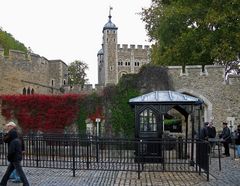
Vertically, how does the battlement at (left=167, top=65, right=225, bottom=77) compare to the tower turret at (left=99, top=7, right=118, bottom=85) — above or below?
below

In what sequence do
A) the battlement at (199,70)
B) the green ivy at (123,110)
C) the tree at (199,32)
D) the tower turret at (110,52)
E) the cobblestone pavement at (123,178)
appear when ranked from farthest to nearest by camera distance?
the tower turret at (110,52) < the battlement at (199,70) < the tree at (199,32) < the green ivy at (123,110) < the cobblestone pavement at (123,178)

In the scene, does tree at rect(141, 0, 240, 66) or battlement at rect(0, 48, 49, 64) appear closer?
tree at rect(141, 0, 240, 66)

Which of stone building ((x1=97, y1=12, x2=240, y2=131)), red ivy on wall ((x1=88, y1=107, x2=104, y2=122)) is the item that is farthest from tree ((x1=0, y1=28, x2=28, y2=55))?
stone building ((x1=97, y1=12, x2=240, y2=131))

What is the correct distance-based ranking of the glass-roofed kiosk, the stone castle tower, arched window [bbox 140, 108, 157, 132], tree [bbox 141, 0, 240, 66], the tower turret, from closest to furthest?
the glass-roofed kiosk < arched window [bbox 140, 108, 157, 132] < tree [bbox 141, 0, 240, 66] < the tower turret < the stone castle tower

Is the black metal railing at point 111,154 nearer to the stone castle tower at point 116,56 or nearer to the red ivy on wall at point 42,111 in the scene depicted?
the red ivy on wall at point 42,111

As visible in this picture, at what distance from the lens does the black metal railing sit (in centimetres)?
1305

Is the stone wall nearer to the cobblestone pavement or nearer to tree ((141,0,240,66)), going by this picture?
tree ((141,0,240,66))

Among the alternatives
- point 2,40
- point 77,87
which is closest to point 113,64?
point 2,40

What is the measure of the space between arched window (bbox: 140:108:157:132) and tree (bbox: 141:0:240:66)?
12892 millimetres

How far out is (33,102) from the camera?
96.8 feet

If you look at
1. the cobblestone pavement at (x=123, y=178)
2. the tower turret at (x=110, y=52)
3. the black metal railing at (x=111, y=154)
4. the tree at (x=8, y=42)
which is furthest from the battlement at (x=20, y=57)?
the tower turret at (x=110, y=52)

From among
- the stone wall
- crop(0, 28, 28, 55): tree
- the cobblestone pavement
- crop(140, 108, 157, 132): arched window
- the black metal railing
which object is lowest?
the cobblestone pavement

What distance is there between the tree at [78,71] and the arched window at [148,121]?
60702 mm

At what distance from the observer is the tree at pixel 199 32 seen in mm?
27828
